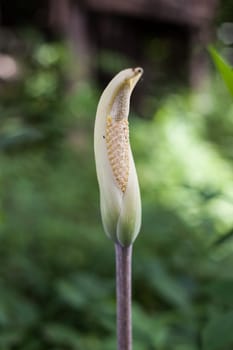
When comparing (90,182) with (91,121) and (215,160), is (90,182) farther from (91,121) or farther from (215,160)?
(215,160)

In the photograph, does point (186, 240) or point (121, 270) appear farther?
point (186, 240)

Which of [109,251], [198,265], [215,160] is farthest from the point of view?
[215,160]

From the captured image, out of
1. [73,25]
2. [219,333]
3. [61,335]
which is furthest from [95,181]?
[219,333]

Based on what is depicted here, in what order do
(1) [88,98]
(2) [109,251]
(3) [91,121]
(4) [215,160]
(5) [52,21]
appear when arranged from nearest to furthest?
1. (2) [109,251]
2. (1) [88,98]
3. (3) [91,121]
4. (4) [215,160]
5. (5) [52,21]

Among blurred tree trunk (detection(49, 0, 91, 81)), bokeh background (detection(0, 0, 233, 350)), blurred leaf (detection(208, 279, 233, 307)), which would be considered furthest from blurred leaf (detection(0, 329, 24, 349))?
blurred tree trunk (detection(49, 0, 91, 81))

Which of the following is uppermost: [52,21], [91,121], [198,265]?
[52,21]

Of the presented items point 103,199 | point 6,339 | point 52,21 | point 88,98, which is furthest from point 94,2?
point 103,199

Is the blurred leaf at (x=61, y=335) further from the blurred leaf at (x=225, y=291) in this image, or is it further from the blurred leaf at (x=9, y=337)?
the blurred leaf at (x=225, y=291)
